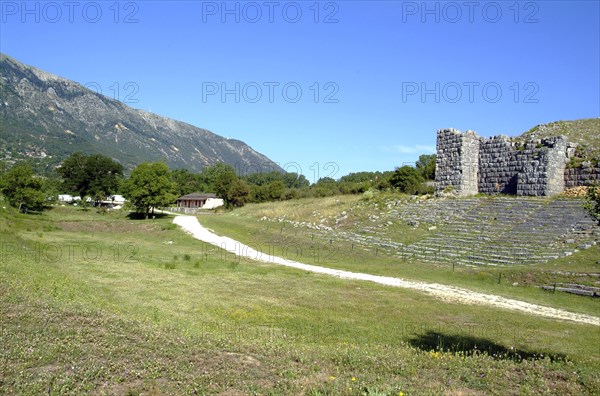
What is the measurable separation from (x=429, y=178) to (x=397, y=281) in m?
40.0

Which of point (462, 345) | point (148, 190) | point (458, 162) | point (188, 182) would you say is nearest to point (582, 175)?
point (458, 162)

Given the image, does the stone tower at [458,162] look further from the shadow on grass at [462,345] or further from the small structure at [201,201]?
the small structure at [201,201]

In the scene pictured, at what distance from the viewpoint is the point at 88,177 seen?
95062 mm

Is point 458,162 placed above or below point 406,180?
above

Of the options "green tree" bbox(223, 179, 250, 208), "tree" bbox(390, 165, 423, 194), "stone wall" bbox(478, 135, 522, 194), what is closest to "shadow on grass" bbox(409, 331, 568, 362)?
"stone wall" bbox(478, 135, 522, 194)

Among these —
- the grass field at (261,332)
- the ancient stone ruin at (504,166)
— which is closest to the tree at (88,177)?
the ancient stone ruin at (504,166)

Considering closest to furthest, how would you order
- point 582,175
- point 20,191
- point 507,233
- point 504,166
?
point 507,233
point 582,175
point 504,166
point 20,191

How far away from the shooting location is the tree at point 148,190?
195 feet

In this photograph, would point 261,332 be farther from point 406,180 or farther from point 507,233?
point 406,180

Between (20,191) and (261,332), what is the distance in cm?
5846

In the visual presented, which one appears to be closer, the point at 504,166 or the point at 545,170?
the point at 545,170

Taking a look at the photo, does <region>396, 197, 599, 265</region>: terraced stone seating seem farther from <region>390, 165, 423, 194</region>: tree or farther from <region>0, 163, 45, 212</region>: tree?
<region>0, 163, 45, 212</region>: tree

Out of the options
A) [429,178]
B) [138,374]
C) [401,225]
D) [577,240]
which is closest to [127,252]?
[401,225]

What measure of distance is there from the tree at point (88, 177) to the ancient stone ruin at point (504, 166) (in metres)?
74.4
